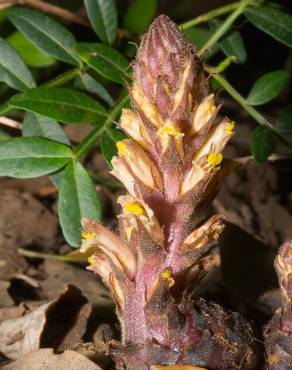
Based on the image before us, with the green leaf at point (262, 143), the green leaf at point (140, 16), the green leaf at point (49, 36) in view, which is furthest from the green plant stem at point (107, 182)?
the green leaf at point (140, 16)

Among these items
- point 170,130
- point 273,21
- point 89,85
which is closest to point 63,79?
point 89,85

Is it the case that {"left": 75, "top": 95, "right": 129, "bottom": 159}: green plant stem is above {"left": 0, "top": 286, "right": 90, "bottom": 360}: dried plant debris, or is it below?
above

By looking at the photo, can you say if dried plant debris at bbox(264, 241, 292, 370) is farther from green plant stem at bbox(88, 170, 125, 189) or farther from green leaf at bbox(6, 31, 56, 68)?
green leaf at bbox(6, 31, 56, 68)

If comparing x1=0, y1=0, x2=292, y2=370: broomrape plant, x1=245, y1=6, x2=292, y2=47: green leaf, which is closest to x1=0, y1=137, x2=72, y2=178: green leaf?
x1=0, y1=0, x2=292, y2=370: broomrape plant

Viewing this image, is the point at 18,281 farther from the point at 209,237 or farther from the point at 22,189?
the point at 209,237

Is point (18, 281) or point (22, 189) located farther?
point (22, 189)

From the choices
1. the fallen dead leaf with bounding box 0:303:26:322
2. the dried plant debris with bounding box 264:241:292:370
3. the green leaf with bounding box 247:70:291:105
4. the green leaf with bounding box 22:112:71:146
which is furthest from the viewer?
the green leaf with bounding box 247:70:291:105

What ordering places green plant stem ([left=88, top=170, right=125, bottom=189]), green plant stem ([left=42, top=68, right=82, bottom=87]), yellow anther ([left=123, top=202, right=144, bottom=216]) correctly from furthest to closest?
green plant stem ([left=88, top=170, right=125, bottom=189])
green plant stem ([left=42, top=68, right=82, bottom=87])
yellow anther ([left=123, top=202, right=144, bottom=216])

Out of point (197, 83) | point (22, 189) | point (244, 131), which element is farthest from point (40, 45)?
point (244, 131)
